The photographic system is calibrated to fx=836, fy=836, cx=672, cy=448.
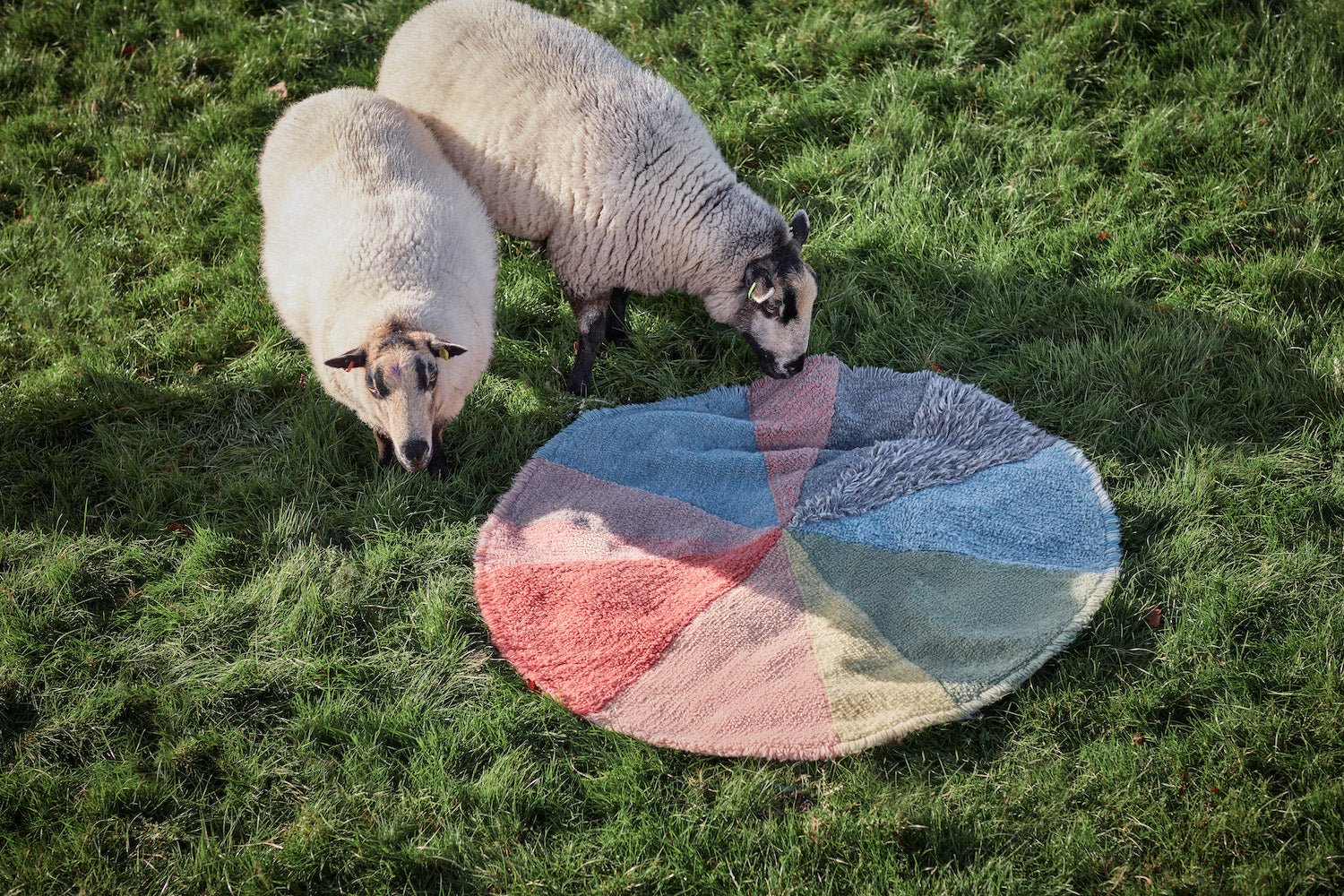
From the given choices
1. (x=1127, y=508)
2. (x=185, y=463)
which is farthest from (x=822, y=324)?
(x=185, y=463)

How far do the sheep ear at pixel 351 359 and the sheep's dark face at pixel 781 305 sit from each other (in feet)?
6.91

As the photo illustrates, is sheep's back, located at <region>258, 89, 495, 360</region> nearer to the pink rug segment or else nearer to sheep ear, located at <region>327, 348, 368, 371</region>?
sheep ear, located at <region>327, 348, 368, 371</region>

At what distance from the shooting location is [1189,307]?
16.1ft

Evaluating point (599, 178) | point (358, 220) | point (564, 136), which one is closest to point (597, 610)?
point (358, 220)

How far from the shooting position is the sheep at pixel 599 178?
189 inches

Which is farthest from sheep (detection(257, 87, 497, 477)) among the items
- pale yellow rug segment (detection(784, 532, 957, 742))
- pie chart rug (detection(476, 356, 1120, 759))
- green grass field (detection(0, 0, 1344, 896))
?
pale yellow rug segment (detection(784, 532, 957, 742))

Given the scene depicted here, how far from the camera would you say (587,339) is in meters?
5.03

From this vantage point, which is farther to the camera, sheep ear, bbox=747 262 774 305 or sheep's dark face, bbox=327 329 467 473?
sheep ear, bbox=747 262 774 305

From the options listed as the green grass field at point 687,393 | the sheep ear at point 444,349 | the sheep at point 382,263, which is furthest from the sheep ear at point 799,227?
the sheep ear at point 444,349

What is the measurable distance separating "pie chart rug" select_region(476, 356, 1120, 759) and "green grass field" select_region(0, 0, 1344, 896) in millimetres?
152

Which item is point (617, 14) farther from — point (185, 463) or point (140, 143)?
point (185, 463)

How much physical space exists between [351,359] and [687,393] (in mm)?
1943

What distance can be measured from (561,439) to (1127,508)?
9.45 ft

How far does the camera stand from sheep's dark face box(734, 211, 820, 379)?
4699mm
